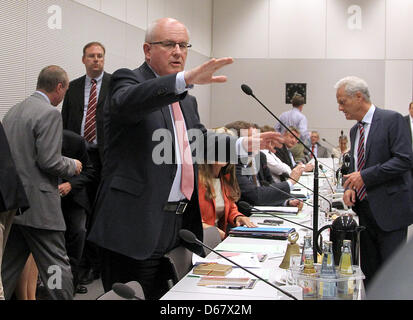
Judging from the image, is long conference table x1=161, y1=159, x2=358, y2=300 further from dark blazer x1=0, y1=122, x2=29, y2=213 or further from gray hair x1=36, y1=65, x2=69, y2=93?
gray hair x1=36, y1=65, x2=69, y2=93

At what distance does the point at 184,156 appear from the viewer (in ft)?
7.70

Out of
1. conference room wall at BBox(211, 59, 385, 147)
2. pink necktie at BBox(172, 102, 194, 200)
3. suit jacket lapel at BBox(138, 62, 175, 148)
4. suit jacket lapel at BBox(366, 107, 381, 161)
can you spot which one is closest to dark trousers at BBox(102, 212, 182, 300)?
pink necktie at BBox(172, 102, 194, 200)

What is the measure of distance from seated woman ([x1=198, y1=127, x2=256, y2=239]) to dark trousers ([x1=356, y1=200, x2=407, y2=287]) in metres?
0.87

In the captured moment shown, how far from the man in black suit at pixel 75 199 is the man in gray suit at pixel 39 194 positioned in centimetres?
49

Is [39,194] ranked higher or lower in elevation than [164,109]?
lower

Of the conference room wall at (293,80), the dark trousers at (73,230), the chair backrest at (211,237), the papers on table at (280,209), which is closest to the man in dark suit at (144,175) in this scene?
the chair backrest at (211,237)

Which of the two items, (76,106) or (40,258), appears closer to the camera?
(40,258)

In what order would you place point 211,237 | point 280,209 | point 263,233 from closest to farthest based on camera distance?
point 211,237 → point 263,233 → point 280,209

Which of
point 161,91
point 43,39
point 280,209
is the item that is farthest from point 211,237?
point 43,39

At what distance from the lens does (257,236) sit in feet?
10.4

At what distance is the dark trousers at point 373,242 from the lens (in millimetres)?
3791

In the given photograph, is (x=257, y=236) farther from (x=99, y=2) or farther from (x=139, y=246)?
(x=99, y=2)

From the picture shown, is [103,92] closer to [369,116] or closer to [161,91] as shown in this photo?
[369,116]

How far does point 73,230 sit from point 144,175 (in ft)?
7.56
